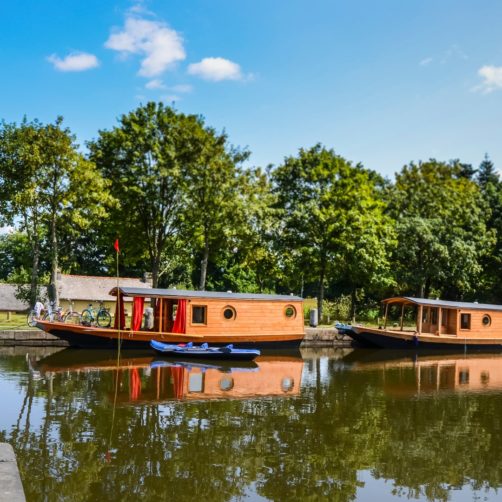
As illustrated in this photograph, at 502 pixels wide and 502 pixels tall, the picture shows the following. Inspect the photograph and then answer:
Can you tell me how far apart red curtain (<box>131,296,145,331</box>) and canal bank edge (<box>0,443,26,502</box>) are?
65.3 ft

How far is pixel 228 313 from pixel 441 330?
13.3m

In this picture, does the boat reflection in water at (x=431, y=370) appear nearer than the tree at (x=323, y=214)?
Yes

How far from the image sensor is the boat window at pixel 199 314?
27.7 metres

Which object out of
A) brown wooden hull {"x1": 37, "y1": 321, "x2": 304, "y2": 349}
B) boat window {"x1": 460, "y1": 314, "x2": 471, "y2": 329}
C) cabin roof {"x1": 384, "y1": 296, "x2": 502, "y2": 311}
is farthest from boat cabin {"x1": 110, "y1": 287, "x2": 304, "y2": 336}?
boat window {"x1": 460, "y1": 314, "x2": 471, "y2": 329}

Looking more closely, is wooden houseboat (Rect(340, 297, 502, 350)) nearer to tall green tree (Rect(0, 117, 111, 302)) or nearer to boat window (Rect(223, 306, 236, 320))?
boat window (Rect(223, 306, 236, 320))

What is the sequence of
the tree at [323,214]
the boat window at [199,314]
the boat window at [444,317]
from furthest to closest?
the tree at [323,214] → the boat window at [444,317] → the boat window at [199,314]

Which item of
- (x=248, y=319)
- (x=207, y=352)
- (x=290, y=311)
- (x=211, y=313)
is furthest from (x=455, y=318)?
(x=207, y=352)

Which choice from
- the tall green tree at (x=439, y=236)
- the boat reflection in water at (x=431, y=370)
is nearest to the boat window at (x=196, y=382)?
the boat reflection in water at (x=431, y=370)

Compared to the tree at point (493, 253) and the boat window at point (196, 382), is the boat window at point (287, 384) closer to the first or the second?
the boat window at point (196, 382)

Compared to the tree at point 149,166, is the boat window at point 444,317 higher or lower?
lower

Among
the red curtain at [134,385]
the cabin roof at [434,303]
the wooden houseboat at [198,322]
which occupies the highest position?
the cabin roof at [434,303]

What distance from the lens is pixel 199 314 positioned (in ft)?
91.6

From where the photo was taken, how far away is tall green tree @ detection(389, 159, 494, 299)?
41.0m

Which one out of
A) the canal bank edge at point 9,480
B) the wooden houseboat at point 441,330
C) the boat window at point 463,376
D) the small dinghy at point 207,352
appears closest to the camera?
the canal bank edge at point 9,480
